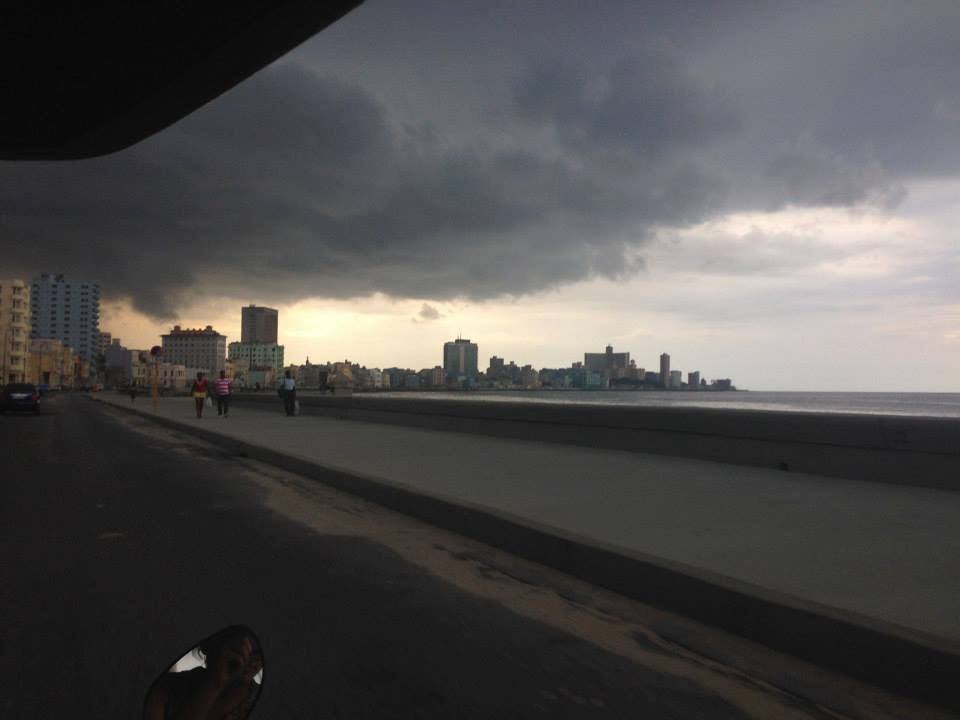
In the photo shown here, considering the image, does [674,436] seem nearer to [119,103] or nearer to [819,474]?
[819,474]

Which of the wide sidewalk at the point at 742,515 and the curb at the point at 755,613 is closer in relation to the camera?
the curb at the point at 755,613

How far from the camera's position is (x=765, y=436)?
10594 mm

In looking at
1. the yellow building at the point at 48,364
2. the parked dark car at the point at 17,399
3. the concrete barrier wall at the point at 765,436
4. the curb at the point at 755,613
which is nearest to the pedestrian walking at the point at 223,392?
the parked dark car at the point at 17,399

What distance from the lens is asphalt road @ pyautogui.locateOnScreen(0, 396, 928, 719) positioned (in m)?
3.22

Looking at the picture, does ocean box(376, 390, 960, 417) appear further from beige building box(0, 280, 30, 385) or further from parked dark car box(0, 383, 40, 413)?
beige building box(0, 280, 30, 385)

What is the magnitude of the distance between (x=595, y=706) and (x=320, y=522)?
15.9 feet

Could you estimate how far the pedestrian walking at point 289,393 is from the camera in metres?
26.6

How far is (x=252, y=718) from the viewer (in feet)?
10.3

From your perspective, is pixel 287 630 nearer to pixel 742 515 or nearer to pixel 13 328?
pixel 742 515

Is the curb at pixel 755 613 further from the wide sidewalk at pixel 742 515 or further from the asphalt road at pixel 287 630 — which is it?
the asphalt road at pixel 287 630

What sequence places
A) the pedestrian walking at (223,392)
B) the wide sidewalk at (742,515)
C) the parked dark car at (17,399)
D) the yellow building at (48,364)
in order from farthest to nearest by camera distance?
the yellow building at (48,364) < the parked dark car at (17,399) < the pedestrian walking at (223,392) < the wide sidewalk at (742,515)

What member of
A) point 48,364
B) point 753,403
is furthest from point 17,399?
point 48,364

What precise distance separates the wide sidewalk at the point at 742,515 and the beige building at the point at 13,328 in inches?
5105

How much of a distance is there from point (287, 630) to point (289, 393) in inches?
922
